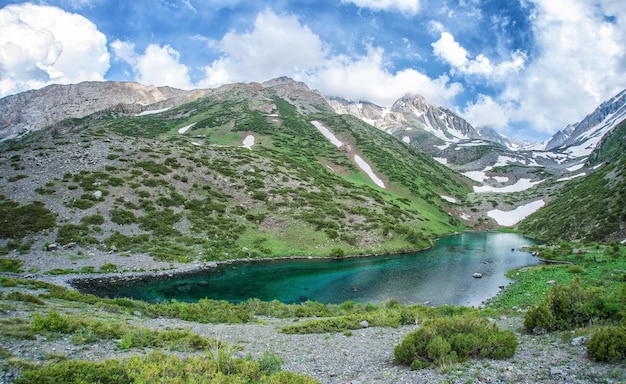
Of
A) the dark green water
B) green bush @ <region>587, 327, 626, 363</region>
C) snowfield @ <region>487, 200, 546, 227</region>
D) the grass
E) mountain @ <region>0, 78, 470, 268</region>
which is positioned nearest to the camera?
green bush @ <region>587, 327, 626, 363</region>

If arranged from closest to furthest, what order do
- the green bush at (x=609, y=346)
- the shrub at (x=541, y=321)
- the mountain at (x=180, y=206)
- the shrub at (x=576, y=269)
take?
the green bush at (x=609, y=346)
the shrub at (x=541, y=321)
the shrub at (x=576, y=269)
the mountain at (x=180, y=206)

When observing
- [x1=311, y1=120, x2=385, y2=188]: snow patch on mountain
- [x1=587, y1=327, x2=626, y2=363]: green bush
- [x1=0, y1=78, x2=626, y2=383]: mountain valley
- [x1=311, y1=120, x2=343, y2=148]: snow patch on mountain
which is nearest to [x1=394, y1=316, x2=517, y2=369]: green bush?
[x1=0, y1=78, x2=626, y2=383]: mountain valley

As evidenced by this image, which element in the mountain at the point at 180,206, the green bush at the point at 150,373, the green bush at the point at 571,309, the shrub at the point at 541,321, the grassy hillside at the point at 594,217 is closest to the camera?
the green bush at the point at 150,373

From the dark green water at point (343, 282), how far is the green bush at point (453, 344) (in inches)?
920

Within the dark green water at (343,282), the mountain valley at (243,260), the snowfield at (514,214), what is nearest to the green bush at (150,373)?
the mountain valley at (243,260)

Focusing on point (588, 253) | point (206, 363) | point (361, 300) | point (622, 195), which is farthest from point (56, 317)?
point (622, 195)

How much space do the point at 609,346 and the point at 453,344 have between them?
431 centimetres

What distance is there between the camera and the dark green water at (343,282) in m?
35.2

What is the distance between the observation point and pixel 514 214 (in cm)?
12912

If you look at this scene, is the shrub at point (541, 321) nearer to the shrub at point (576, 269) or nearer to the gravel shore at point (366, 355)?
the gravel shore at point (366, 355)

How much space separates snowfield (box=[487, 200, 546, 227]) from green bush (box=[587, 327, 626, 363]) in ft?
426

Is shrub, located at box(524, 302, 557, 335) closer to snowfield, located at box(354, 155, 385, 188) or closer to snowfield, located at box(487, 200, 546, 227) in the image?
snowfield, located at box(354, 155, 385, 188)

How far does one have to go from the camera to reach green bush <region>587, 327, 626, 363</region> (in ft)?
29.1

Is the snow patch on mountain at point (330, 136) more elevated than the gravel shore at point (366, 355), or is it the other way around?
the snow patch on mountain at point (330, 136)
